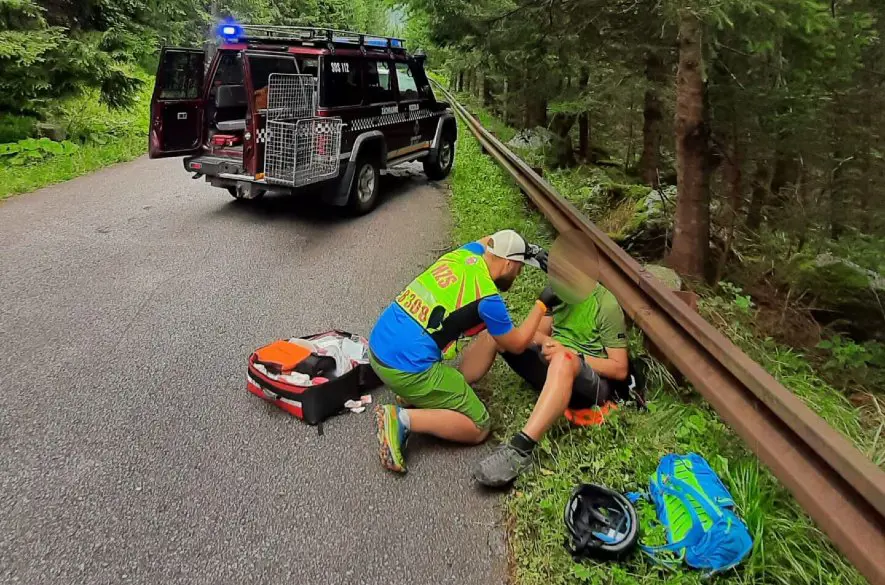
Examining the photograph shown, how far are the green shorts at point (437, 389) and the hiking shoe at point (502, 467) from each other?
0.34m

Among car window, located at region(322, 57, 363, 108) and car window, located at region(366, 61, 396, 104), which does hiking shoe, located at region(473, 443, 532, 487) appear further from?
car window, located at region(366, 61, 396, 104)

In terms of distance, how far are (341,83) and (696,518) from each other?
6987 millimetres

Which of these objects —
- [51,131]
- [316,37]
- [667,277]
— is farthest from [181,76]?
[667,277]

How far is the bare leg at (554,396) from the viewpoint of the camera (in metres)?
3.15

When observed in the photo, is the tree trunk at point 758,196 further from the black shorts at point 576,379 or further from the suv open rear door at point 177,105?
the suv open rear door at point 177,105

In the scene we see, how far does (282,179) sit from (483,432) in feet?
15.3

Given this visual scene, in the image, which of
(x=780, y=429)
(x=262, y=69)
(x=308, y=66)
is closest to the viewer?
(x=780, y=429)

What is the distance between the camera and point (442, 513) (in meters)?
2.88

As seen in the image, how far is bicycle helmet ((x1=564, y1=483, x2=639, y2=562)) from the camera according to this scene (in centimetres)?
247

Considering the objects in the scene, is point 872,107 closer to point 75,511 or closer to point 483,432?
point 483,432

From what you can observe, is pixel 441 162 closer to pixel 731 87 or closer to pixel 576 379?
pixel 731 87

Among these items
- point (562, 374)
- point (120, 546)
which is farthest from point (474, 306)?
point (120, 546)

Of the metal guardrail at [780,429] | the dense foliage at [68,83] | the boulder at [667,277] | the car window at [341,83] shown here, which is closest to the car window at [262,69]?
the car window at [341,83]

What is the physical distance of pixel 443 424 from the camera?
130 inches
